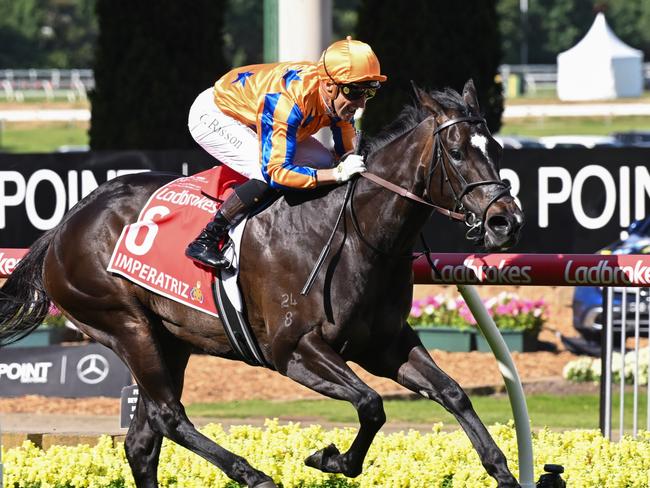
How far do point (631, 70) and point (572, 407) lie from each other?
2139 cm

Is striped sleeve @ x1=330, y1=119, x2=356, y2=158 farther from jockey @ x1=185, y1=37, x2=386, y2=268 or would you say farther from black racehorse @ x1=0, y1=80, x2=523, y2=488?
black racehorse @ x1=0, y1=80, x2=523, y2=488

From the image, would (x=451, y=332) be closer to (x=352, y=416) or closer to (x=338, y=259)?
(x=352, y=416)

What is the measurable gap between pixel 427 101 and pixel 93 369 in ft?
13.0

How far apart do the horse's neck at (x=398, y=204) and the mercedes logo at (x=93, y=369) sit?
11.7ft

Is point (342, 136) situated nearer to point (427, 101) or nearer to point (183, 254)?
point (427, 101)

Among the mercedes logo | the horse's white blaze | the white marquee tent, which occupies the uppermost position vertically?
the horse's white blaze

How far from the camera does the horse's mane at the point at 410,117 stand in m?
4.70

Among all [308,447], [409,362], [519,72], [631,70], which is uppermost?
[409,362]

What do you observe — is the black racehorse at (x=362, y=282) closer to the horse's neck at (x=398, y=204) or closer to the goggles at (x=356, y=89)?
the horse's neck at (x=398, y=204)

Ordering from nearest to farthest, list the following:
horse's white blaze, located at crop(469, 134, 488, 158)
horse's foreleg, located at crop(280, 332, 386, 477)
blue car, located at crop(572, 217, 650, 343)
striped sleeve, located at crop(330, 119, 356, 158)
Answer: horse's white blaze, located at crop(469, 134, 488, 158) → horse's foreleg, located at crop(280, 332, 386, 477) → striped sleeve, located at crop(330, 119, 356, 158) → blue car, located at crop(572, 217, 650, 343)

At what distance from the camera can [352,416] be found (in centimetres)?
914

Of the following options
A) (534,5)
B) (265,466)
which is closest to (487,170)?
(265,466)

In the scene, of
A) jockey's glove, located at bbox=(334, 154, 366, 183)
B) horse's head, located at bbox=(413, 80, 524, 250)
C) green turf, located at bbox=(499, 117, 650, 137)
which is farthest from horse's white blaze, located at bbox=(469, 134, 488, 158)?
green turf, located at bbox=(499, 117, 650, 137)

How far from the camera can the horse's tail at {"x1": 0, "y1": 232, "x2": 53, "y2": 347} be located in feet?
19.1
